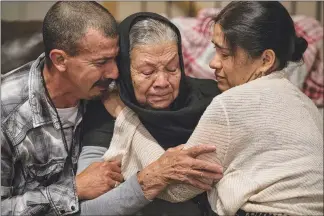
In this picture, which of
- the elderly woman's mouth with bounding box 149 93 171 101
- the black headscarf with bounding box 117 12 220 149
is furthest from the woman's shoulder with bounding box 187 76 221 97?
the elderly woman's mouth with bounding box 149 93 171 101

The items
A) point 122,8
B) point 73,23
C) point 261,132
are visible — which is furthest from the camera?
point 122,8

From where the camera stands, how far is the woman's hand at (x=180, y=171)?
1.04 metres

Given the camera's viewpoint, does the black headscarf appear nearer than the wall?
Yes

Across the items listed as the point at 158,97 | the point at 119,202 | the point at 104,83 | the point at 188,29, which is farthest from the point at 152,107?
the point at 188,29

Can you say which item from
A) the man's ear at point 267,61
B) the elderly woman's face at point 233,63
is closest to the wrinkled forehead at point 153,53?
the elderly woman's face at point 233,63

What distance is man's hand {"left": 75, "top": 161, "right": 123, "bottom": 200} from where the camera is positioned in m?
1.18

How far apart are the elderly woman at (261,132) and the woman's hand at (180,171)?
0.6 inches

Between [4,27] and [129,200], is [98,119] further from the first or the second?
[4,27]

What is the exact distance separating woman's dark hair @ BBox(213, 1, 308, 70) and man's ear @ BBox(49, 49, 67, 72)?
1.27 feet

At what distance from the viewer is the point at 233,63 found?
111cm

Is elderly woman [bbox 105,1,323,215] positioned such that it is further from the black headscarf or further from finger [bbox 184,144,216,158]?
the black headscarf

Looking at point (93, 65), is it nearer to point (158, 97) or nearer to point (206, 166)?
point (158, 97)

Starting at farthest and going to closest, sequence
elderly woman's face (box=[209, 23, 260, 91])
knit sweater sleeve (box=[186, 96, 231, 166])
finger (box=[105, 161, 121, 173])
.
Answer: finger (box=[105, 161, 121, 173]) → elderly woman's face (box=[209, 23, 260, 91]) → knit sweater sleeve (box=[186, 96, 231, 166])

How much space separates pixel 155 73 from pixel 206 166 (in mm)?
261
